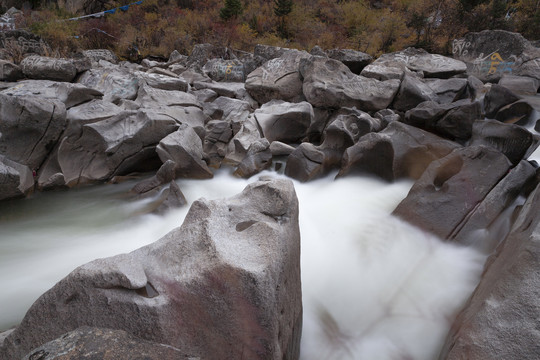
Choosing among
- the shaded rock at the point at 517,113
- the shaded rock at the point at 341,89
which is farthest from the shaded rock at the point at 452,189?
the shaded rock at the point at 341,89

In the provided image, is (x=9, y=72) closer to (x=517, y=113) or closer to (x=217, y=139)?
(x=217, y=139)

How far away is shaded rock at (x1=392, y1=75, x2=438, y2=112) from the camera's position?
759cm

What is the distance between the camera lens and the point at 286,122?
7109 millimetres

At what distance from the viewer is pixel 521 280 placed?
1736 mm

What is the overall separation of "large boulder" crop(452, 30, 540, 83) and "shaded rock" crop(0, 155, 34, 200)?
1199cm

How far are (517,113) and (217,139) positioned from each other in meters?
5.36

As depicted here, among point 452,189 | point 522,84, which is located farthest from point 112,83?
point 522,84

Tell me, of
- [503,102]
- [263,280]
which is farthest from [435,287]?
[503,102]

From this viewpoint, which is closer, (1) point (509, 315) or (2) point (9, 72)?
(1) point (509, 315)

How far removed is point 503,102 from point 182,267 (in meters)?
6.47

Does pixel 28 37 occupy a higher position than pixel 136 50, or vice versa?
pixel 28 37

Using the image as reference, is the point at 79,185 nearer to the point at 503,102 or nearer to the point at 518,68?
the point at 503,102

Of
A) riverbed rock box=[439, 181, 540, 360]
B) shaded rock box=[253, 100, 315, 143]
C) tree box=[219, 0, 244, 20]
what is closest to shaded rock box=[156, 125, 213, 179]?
shaded rock box=[253, 100, 315, 143]

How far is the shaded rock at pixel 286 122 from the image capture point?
23.0 ft
